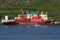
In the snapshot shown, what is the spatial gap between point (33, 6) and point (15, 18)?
6.77 metres

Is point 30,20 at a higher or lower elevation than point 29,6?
lower

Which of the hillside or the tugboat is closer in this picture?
→ the tugboat

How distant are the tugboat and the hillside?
8.29 ft

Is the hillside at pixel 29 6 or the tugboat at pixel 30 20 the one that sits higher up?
the hillside at pixel 29 6

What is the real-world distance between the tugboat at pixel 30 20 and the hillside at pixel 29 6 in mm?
2528

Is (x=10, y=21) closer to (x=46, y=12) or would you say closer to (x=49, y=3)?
(x=46, y=12)

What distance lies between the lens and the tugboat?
48.9 m

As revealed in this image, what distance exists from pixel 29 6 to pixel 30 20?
7.12 metres

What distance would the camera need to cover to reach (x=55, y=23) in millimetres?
48875

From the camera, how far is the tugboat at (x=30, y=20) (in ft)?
160

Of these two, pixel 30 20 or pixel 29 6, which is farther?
pixel 29 6

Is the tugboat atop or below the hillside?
below

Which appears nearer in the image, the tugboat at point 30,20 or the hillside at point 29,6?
the tugboat at point 30,20

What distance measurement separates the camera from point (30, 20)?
164 ft
